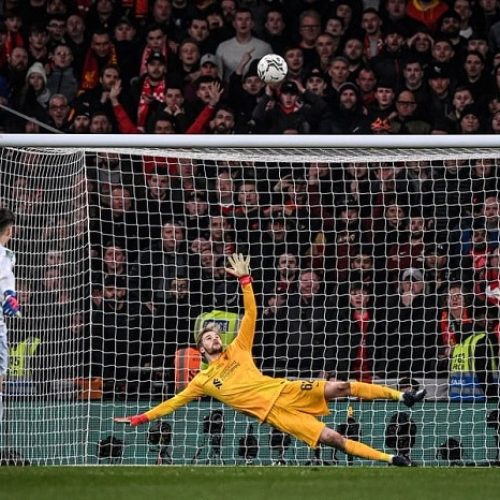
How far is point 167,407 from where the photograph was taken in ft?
34.7

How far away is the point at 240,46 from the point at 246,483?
19.2ft

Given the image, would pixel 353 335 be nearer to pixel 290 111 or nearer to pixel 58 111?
pixel 290 111

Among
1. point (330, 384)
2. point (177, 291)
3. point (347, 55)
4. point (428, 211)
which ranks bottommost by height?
point (330, 384)

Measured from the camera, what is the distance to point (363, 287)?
39.4 feet

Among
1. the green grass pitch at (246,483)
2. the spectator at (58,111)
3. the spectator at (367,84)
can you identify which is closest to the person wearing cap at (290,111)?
the spectator at (367,84)

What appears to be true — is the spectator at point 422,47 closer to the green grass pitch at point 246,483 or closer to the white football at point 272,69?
the white football at point 272,69

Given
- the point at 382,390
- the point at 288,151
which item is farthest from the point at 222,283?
the point at 382,390

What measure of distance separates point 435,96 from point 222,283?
10.4 ft

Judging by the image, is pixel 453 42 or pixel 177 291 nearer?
pixel 177 291

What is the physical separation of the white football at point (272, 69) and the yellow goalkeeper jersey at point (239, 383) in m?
2.79

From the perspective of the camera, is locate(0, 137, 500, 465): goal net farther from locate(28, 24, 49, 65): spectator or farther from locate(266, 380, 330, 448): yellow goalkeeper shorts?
locate(28, 24, 49, 65): spectator

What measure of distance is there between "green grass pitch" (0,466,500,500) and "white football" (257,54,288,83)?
3.88m

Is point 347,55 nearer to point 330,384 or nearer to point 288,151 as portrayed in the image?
point 288,151

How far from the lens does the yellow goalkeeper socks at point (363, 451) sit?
10336 mm
